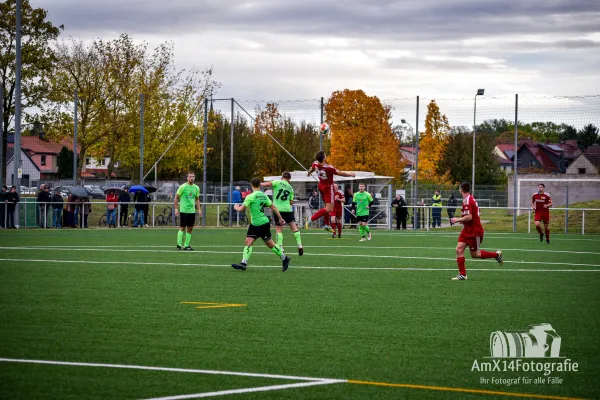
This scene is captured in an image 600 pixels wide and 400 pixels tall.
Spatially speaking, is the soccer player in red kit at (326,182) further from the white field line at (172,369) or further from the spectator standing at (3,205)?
the spectator standing at (3,205)

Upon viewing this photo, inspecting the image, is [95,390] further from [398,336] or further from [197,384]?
[398,336]

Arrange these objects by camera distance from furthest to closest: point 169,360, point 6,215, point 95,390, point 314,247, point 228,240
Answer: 1. point 6,215
2. point 228,240
3. point 314,247
4. point 169,360
5. point 95,390

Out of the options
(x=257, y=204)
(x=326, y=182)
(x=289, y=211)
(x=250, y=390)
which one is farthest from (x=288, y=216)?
(x=250, y=390)

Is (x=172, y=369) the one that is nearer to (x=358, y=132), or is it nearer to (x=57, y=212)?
(x=57, y=212)

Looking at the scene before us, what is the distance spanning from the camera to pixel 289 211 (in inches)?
854

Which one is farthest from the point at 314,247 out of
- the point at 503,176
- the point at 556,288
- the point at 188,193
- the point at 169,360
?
the point at 503,176

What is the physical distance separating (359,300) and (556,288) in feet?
13.4

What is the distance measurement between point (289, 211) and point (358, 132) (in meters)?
40.3

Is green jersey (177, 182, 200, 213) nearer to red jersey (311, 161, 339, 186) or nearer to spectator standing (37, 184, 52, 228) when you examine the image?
red jersey (311, 161, 339, 186)

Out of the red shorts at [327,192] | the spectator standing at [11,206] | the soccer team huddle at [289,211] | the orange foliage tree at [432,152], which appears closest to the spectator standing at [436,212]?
the soccer team huddle at [289,211]

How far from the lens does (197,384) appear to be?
284 inches

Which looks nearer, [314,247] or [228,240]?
[314,247]

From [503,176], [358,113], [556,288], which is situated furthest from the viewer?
[503,176]
